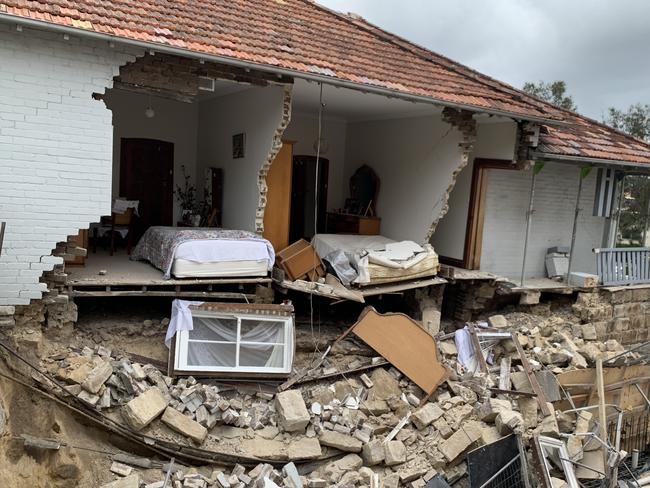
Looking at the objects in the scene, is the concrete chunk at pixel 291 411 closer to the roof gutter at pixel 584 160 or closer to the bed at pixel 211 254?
the bed at pixel 211 254

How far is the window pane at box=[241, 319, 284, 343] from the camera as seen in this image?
315 inches

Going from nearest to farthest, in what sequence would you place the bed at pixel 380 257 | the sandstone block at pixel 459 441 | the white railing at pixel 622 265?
the sandstone block at pixel 459 441 → the bed at pixel 380 257 → the white railing at pixel 622 265

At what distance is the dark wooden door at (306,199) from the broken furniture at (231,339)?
4901mm

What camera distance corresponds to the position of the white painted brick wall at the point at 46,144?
660 cm

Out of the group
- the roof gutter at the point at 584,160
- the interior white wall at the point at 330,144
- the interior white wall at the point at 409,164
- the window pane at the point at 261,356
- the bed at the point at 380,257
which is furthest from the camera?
the interior white wall at the point at 330,144

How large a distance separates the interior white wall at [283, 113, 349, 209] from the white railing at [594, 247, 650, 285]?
573 cm

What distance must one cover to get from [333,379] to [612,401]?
5479mm

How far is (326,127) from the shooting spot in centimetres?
1284

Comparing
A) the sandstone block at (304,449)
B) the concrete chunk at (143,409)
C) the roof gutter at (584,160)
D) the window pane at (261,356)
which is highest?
the roof gutter at (584,160)

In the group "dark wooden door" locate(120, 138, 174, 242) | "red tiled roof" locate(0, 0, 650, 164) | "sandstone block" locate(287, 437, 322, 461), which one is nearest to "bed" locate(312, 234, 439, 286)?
"red tiled roof" locate(0, 0, 650, 164)

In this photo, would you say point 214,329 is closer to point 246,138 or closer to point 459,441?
point 246,138

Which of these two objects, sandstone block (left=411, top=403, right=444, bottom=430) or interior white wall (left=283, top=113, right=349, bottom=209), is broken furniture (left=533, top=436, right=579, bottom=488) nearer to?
sandstone block (left=411, top=403, right=444, bottom=430)

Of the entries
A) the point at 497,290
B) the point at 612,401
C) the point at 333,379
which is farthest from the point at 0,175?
the point at 612,401

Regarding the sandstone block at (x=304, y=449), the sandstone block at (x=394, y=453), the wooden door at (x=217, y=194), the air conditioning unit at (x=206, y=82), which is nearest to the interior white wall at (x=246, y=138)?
the wooden door at (x=217, y=194)
